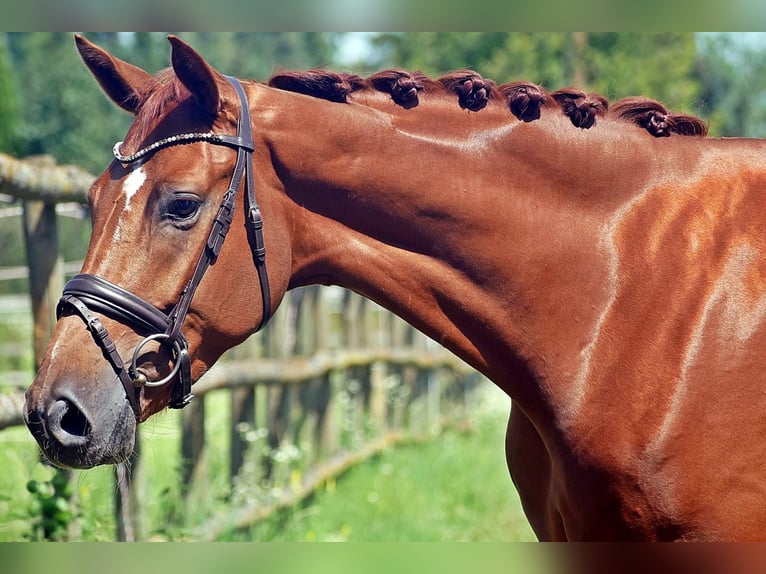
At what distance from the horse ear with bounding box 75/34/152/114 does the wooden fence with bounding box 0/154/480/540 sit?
4.01 feet

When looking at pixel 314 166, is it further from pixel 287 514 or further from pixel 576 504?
pixel 287 514

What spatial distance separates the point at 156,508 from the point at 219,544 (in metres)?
3.68

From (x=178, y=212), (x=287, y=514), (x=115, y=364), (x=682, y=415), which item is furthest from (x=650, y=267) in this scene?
(x=287, y=514)

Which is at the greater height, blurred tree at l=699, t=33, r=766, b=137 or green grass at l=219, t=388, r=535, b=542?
blurred tree at l=699, t=33, r=766, b=137

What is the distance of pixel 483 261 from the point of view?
2.79 metres

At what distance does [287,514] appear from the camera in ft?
21.6

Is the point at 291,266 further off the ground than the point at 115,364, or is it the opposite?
the point at 291,266

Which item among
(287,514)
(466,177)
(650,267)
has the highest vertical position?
(466,177)

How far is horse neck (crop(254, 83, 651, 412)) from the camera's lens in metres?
2.77

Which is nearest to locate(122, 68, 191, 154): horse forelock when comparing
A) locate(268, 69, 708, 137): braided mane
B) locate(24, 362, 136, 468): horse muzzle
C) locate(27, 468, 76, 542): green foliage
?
locate(268, 69, 708, 137): braided mane

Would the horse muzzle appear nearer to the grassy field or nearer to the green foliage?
the grassy field

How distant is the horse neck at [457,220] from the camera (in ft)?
9.07

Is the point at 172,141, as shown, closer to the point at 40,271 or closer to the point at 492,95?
the point at 492,95

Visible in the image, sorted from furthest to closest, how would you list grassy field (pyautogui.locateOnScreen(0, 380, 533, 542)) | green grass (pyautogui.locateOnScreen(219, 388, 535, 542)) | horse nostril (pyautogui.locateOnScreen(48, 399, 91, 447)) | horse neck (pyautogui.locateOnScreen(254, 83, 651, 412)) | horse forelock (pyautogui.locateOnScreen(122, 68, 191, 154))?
green grass (pyautogui.locateOnScreen(219, 388, 535, 542)) < grassy field (pyautogui.locateOnScreen(0, 380, 533, 542)) < horse neck (pyautogui.locateOnScreen(254, 83, 651, 412)) < horse forelock (pyautogui.locateOnScreen(122, 68, 191, 154)) < horse nostril (pyautogui.locateOnScreen(48, 399, 91, 447))
